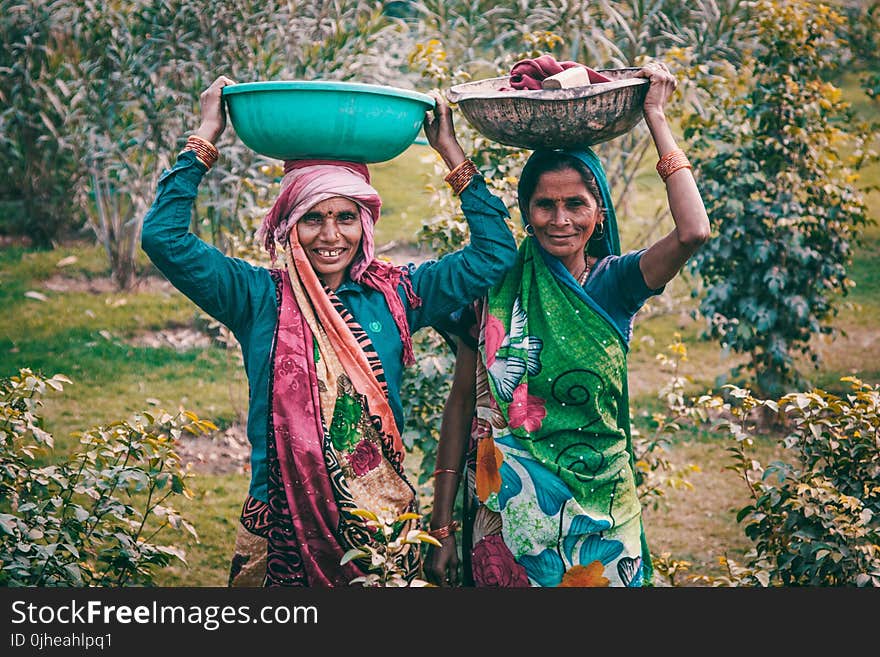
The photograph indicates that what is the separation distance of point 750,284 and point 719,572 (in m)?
2.08

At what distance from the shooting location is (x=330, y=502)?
2.83m

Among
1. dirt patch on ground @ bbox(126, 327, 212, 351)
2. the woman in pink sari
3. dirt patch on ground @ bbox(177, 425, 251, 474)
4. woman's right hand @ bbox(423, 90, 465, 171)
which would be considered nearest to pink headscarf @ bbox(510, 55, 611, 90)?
woman's right hand @ bbox(423, 90, 465, 171)

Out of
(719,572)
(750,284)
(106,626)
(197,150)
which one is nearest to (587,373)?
(197,150)

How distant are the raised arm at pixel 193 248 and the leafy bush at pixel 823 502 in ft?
5.32

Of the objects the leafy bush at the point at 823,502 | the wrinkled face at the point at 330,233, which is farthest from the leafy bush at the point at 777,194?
the wrinkled face at the point at 330,233

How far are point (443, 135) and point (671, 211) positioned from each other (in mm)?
750

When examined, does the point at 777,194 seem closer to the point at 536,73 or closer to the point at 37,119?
the point at 536,73

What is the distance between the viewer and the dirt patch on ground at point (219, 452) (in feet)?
18.6

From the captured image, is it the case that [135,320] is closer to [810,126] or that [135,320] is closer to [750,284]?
[750,284]

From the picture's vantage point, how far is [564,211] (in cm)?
296

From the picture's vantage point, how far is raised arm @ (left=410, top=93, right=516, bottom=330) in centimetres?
299

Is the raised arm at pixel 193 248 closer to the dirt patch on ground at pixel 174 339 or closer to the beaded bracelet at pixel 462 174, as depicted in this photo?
the beaded bracelet at pixel 462 174

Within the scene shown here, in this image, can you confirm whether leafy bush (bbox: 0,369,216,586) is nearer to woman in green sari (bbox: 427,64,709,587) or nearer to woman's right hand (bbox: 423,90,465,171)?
woman in green sari (bbox: 427,64,709,587)

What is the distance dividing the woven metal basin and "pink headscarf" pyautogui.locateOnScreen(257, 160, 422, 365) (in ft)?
1.29
